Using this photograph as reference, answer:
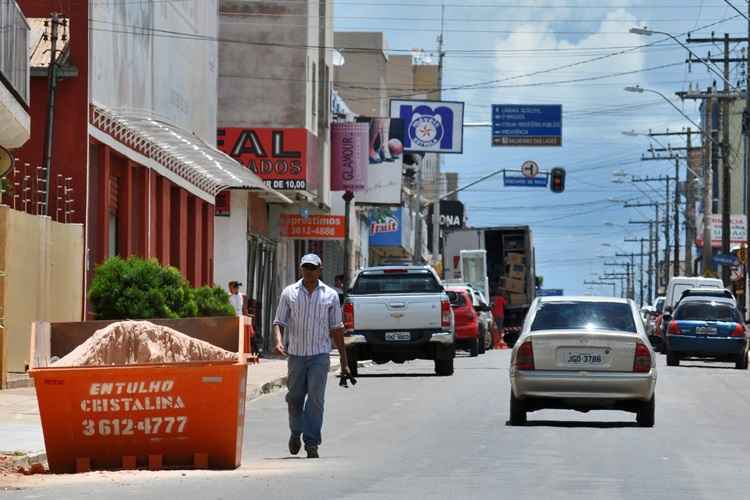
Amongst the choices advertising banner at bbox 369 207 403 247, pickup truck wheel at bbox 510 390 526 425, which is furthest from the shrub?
advertising banner at bbox 369 207 403 247

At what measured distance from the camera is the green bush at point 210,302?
33656 mm

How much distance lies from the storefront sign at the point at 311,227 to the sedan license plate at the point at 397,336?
23629 millimetres

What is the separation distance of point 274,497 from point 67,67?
19.4 meters

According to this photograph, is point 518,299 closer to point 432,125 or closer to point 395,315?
point 432,125

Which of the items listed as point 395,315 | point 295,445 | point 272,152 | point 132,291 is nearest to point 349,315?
point 395,315

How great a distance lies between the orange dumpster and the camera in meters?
15.1

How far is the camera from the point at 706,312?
42688 mm

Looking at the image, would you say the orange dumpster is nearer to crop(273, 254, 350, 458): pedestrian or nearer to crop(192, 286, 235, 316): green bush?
crop(273, 254, 350, 458): pedestrian

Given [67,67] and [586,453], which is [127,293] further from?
[586,453]

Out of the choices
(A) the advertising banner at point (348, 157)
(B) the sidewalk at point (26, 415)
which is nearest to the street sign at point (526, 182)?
(A) the advertising banner at point (348, 157)

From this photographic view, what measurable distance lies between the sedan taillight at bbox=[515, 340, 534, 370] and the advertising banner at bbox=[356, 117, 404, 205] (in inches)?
2033

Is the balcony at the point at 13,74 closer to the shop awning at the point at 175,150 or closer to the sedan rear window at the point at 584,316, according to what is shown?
→ the shop awning at the point at 175,150

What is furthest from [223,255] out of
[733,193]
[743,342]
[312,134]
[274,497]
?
[733,193]

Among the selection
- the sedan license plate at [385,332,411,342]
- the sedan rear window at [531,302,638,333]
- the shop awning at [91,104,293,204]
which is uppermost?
the shop awning at [91,104,293,204]
